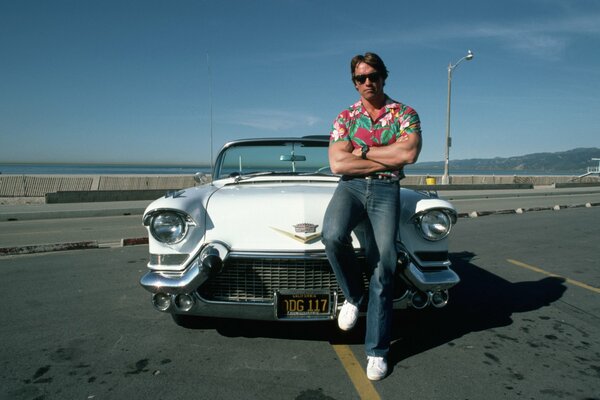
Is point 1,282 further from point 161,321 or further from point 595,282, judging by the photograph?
point 595,282

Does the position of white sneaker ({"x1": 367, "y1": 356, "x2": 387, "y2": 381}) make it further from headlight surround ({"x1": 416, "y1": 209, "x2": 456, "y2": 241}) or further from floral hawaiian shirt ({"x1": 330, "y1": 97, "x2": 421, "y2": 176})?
floral hawaiian shirt ({"x1": 330, "y1": 97, "x2": 421, "y2": 176})

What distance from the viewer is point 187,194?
2982mm

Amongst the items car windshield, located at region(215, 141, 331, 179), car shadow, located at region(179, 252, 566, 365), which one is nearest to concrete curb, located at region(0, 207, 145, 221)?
car windshield, located at region(215, 141, 331, 179)

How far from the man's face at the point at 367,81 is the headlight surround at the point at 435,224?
89 centimetres

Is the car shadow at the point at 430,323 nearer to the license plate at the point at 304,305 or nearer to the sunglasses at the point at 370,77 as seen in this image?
the license plate at the point at 304,305

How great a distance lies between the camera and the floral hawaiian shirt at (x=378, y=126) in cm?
250

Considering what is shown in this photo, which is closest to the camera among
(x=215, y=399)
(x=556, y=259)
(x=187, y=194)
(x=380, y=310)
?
(x=215, y=399)

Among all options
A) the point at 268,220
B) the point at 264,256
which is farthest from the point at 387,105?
the point at 264,256

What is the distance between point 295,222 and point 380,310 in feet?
2.46

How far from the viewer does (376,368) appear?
90.9 inches

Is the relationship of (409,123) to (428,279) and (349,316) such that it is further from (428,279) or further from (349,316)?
(349,316)

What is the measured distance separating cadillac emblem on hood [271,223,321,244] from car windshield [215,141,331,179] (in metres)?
1.70

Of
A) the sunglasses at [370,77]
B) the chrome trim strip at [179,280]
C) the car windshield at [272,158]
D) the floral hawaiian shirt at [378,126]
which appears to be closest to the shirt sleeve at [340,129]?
the floral hawaiian shirt at [378,126]

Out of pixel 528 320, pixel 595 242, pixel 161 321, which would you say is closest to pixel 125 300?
pixel 161 321
